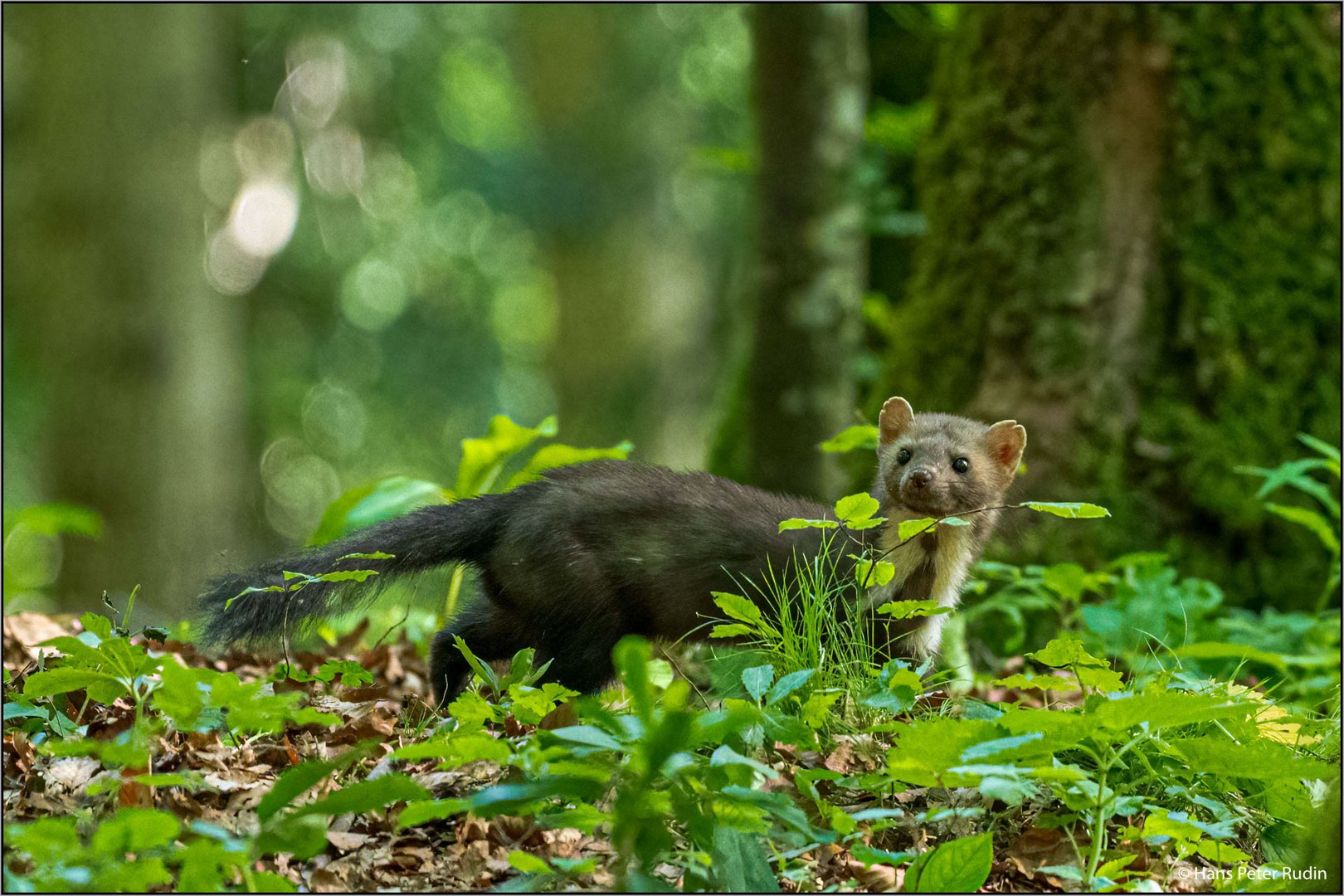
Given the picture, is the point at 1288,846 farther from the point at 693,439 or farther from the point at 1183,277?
the point at 693,439

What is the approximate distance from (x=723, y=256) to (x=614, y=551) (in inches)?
531

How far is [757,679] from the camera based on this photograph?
10.8 ft

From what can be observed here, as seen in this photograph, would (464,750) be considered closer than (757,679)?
Yes

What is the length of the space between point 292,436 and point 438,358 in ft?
12.3

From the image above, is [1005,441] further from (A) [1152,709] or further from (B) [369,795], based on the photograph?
(B) [369,795]

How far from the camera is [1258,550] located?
6238mm

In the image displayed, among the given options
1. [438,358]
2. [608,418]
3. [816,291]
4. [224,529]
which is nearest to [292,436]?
[438,358]

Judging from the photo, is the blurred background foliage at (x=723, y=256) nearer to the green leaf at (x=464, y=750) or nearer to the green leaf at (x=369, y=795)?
the green leaf at (x=464, y=750)

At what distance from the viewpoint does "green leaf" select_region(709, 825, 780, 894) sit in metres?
2.62

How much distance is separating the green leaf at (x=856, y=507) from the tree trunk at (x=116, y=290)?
A: 664cm

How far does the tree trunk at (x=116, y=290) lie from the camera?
9.07 metres

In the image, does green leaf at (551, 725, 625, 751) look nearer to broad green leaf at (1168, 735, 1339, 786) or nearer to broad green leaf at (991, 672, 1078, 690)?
broad green leaf at (991, 672, 1078, 690)

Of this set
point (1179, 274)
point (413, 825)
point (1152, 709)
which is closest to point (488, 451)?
point (413, 825)

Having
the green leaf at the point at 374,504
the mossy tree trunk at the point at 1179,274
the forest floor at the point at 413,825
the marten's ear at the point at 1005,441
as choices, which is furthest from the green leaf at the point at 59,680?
the mossy tree trunk at the point at 1179,274
